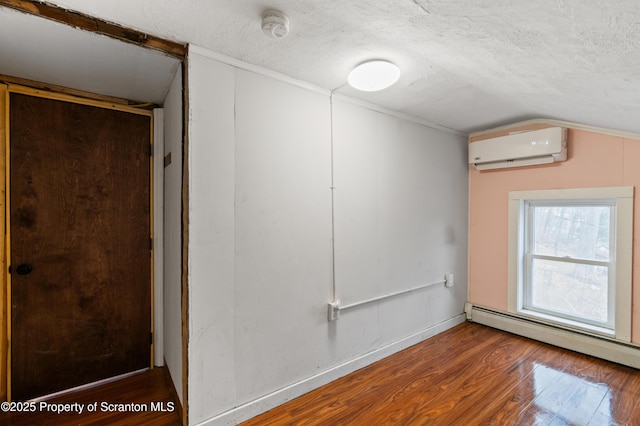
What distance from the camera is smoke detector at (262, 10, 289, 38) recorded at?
136cm

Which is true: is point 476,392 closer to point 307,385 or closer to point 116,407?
point 307,385

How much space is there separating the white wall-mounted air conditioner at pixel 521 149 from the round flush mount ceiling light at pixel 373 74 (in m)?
1.92

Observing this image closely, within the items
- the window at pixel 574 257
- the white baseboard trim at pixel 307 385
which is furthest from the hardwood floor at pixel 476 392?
the window at pixel 574 257

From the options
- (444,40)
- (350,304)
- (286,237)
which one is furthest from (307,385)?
(444,40)

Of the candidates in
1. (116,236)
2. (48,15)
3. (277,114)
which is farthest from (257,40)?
(116,236)

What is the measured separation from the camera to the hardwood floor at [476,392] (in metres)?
1.90

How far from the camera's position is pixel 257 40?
1.64 meters

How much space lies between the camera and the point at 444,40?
4.92 feet

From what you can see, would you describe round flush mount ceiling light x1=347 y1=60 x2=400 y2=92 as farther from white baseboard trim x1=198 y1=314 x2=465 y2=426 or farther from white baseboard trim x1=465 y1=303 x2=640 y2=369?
white baseboard trim x1=465 y1=303 x2=640 y2=369

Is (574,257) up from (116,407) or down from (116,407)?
up

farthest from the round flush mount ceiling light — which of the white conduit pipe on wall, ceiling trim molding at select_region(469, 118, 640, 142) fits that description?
ceiling trim molding at select_region(469, 118, 640, 142)

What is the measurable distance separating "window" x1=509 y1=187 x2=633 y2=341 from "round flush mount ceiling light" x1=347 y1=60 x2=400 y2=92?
2.23 metres

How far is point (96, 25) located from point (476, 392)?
3.27 m

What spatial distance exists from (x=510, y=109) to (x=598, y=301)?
6.63 feet
